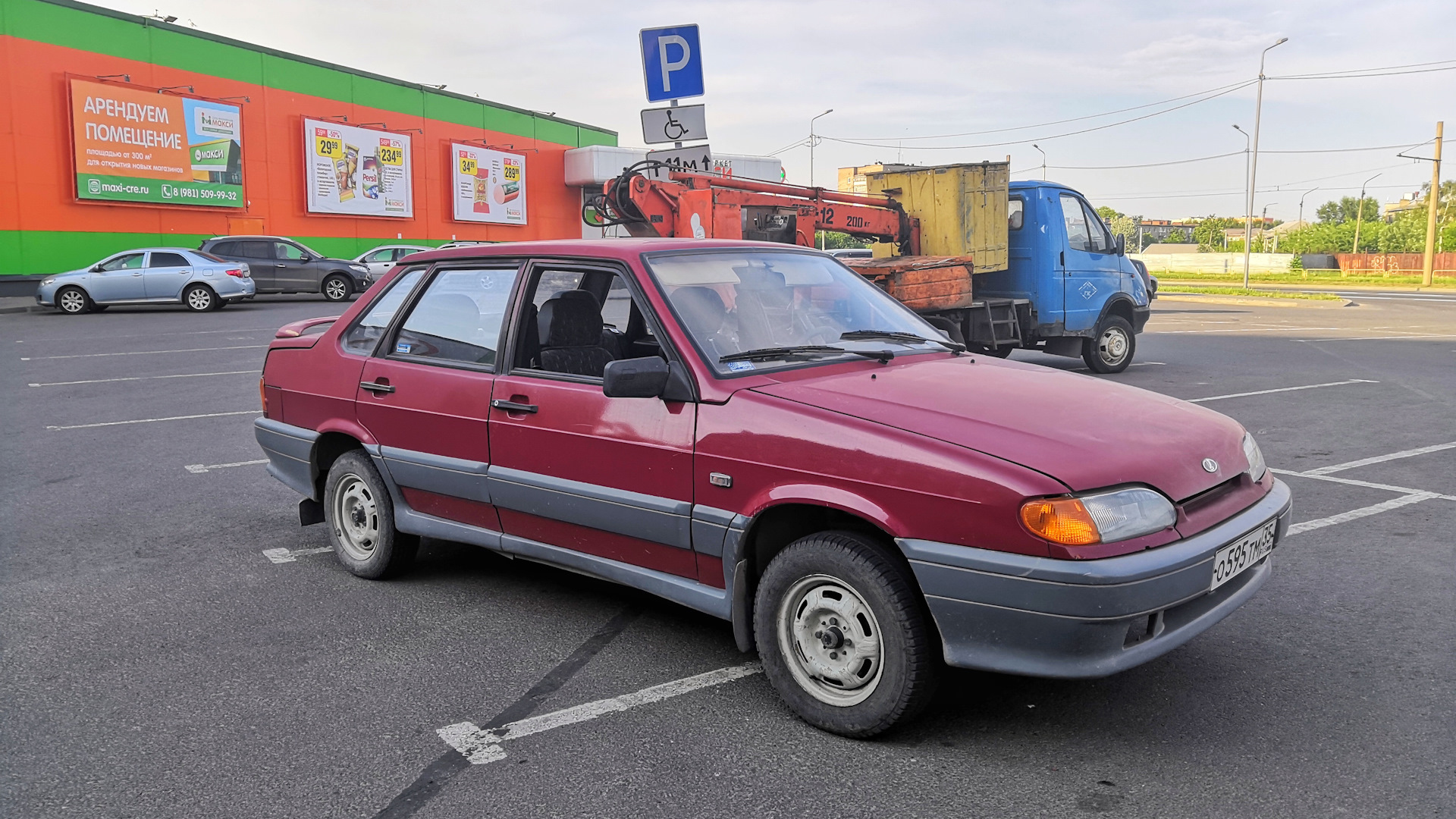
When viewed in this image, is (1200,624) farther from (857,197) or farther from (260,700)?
(857,197)

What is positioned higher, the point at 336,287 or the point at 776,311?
the point at 776,311

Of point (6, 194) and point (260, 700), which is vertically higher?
point (6, 194)

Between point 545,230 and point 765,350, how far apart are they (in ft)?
132

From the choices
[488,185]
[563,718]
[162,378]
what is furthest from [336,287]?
[563,718]

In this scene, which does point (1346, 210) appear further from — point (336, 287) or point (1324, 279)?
point (336, 287)

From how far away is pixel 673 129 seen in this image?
37.2 feet

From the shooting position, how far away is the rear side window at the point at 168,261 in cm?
2255

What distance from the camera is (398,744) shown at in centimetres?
330

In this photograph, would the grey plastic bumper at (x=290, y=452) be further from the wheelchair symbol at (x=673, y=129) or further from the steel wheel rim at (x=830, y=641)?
the wheelchair symbol at (x=673, y=129)

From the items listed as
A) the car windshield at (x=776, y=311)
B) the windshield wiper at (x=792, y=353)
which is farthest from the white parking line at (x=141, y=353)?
the windshield wiper at (x=792, y=353)

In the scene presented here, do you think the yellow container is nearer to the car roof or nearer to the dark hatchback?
the car roof

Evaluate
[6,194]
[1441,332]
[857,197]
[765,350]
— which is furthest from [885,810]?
[6,194]

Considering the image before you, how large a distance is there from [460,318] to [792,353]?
1617 mm

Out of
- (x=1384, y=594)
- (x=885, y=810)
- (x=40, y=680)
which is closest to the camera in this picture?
(x=885, y=810)
